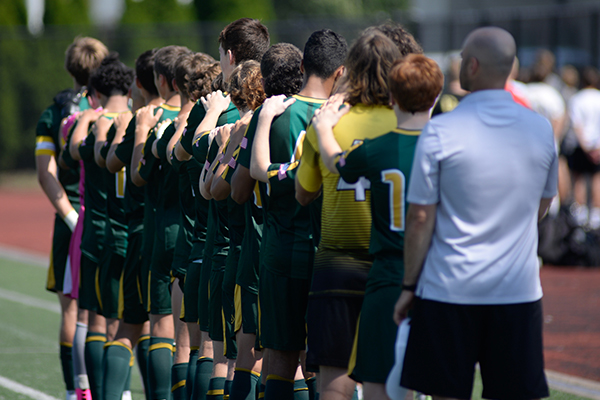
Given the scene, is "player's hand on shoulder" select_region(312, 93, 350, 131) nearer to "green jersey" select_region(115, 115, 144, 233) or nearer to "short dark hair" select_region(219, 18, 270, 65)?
"short dark hair" select_region(219, 18, 270, 65)

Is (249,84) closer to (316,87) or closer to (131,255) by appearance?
(316,87)

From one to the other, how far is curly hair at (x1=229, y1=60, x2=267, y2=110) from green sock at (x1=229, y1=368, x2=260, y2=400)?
1.28 m

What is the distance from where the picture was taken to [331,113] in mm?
3244

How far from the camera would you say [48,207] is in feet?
72.2

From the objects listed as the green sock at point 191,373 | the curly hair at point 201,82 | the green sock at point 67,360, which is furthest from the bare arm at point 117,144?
the green sock at point 67,360

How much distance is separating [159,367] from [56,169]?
1914 mm

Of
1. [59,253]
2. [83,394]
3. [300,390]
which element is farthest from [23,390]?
[300,390]

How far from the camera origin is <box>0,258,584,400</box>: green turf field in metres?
6.22

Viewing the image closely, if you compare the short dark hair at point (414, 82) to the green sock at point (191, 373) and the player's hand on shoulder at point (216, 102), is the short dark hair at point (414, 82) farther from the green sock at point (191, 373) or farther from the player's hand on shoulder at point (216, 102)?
the green sock at point (191, 373)

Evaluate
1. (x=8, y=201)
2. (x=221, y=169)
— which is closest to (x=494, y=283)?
(x=221, y=169)

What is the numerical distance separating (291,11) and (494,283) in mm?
46137

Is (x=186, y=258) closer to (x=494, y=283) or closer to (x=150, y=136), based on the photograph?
(x=150, y=136)

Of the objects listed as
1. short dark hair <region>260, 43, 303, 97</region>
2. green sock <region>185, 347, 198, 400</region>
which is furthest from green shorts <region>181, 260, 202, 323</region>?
short dark hair <region>260, 43, 303, 97</region>

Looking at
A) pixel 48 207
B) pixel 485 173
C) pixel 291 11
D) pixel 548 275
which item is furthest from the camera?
pixel 291 11
